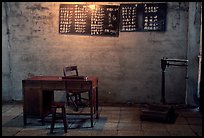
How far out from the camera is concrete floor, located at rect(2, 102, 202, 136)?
6.27 metres

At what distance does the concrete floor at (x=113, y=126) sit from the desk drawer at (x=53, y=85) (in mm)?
818

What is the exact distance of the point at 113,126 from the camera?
676cm

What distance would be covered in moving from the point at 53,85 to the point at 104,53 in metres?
2.74

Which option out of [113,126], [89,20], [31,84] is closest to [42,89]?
[31,84]

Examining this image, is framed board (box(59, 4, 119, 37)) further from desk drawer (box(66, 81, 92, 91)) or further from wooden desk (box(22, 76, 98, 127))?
desk drawer (box(66, 81, 92, 91))

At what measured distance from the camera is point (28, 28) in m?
9.22

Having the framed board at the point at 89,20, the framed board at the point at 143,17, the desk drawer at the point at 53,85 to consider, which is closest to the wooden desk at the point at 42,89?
the desk drawer at the point at 53,85

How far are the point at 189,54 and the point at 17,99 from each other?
5.44 m

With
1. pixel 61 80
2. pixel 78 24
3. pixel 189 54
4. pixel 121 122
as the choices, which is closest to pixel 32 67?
pixel 78 24

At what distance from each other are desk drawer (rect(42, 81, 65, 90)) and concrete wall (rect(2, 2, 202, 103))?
8.26 ft

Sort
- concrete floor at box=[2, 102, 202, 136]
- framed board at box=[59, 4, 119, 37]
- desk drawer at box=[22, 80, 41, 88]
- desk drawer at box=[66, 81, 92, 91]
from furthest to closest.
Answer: framed board at box=[59, 4, 119, 37] < desk drawer at box=[22, 80, 41, 88] < desk drawer at box=[66, 81, 92, 91] < concrete floor at box=[2, 102, 202, 136]

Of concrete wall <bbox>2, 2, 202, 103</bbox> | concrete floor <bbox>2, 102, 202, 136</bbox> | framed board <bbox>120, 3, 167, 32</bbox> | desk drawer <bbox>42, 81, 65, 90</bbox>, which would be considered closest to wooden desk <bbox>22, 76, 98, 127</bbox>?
desk drawer <bbox>42, 81, 65, 90</bbox>

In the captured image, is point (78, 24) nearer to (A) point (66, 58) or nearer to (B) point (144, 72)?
(A) point (66, 58)

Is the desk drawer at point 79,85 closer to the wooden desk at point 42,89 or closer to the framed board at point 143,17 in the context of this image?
the wooden desk at point 42,89
